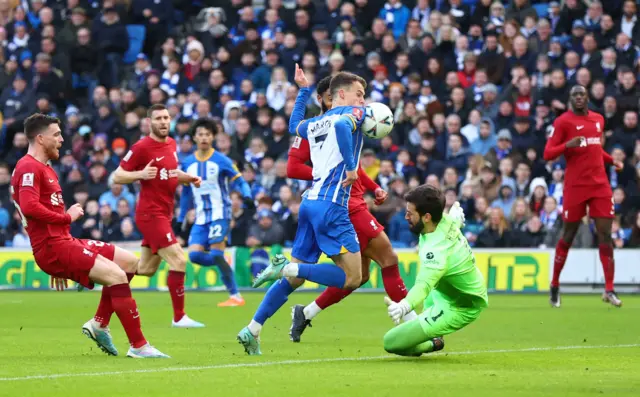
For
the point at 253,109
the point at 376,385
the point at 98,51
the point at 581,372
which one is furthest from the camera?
the point at 98,51

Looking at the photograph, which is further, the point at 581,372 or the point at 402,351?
the point at 402,351

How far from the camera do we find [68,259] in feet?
34.4

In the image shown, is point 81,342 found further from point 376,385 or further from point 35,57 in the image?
point 35,57

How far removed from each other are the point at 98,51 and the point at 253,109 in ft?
17.1

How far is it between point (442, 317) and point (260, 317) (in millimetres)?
1585

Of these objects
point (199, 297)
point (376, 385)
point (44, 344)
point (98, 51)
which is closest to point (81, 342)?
point (44, 344)

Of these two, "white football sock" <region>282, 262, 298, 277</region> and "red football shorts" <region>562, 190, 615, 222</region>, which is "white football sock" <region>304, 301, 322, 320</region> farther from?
"red football shorts" <region>562, 190, 615, 222</region>

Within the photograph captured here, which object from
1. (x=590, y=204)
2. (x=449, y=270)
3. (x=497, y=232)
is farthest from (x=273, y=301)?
(x=497, y=232)

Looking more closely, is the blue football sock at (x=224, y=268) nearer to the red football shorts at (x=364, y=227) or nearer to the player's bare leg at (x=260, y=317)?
the red football shorts at (x=364, y=227)

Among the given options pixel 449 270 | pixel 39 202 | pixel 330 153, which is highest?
Answer: pixel 330 153

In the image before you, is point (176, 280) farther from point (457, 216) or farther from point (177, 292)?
point (457, 216)

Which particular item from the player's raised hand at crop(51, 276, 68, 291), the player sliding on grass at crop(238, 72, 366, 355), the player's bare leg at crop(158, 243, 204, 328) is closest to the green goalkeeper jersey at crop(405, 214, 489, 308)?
the player sliding on grass at crop(238, 72, 366, 355)

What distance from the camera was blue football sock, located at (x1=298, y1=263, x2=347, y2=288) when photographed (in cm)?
1064

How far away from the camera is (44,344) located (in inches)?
476
